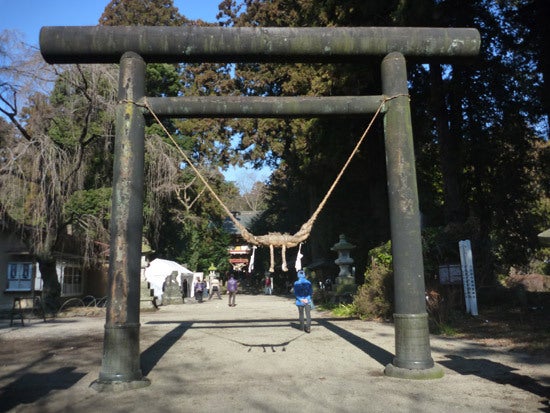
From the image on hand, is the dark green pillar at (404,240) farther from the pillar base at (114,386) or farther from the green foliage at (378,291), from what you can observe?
the green foliage at (378,291)

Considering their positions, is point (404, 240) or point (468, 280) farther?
point (468, 280)

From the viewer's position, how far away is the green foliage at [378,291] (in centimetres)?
1364

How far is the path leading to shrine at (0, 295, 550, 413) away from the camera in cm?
513

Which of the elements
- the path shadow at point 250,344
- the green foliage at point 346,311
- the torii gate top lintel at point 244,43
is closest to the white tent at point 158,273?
the green foliage at point 346,311

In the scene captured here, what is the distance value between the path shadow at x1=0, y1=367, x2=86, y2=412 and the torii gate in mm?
686

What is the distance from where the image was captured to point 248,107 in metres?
7.00

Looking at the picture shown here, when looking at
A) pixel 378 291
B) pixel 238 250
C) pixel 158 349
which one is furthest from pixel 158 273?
pixel 238 250

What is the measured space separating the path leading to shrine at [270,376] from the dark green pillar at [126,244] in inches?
12.1

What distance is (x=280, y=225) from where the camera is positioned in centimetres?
4247

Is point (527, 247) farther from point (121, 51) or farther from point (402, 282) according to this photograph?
point (121, 51)

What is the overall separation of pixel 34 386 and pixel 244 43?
5.57 meters

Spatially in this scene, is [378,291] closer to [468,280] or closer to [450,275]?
[450,275]

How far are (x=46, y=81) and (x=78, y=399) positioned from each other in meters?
Answer: 12.4

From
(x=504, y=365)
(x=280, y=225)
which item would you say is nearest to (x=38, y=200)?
(x=504, y=365)
